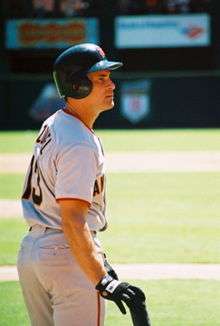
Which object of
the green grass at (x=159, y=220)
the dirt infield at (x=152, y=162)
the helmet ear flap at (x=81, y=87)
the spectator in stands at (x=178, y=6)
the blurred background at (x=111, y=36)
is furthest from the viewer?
the spectator in stands at (x=178, y=6)

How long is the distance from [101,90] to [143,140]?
707 inches

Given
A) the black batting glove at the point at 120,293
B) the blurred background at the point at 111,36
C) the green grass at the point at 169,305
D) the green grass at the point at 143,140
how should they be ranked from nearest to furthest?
the black batting glove at the point at 120,293
the green grass at the point at 169,305
the green grass at the point at 143,140
the blurred background at the point at 111,36

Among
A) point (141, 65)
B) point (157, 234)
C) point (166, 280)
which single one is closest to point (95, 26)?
point (141, 65)

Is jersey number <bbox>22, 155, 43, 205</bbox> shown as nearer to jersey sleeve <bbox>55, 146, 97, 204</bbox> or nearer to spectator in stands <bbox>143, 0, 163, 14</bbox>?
jersey sleeve <bbox>55, 146, 97, 204</bbox>

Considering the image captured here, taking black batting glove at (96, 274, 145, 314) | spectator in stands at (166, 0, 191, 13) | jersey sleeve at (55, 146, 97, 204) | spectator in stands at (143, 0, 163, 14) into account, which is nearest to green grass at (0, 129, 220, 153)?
spectator in stands at (143, 0, 163, 14)

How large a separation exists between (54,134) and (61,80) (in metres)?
0.27

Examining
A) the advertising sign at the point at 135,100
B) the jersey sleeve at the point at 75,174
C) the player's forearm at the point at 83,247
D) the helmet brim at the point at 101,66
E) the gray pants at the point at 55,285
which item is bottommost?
the advertising sign at the point at 135,100

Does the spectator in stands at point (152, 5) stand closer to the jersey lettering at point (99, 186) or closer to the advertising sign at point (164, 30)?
the advertising sign at point (164, 30)

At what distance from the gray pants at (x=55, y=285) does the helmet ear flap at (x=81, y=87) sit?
64cm

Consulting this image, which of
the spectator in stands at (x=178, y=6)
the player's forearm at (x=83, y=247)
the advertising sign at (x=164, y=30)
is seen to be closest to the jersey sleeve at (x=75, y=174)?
the player's forearm at (x=83, y=247)

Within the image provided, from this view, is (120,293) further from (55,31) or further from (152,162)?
(55,31)

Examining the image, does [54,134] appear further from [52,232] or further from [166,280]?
[166,280]

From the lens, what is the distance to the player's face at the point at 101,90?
451 cm

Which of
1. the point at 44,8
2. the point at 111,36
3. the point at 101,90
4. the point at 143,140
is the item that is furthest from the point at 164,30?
the point at 101,90
